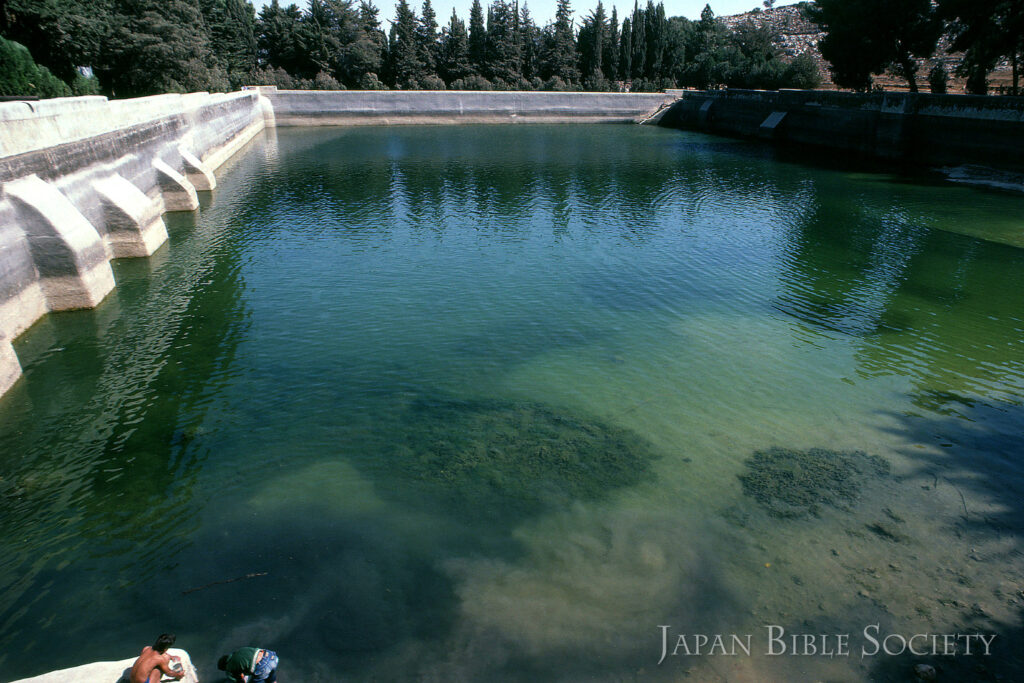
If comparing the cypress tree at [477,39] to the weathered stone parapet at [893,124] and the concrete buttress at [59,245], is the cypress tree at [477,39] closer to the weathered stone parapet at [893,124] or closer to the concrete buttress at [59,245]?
the weathered stone parapet at [893,124]

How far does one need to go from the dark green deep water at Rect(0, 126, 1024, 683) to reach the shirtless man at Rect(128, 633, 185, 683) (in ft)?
2.54

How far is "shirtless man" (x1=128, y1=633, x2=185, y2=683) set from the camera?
573 centimetres

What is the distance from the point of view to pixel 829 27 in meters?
45.6

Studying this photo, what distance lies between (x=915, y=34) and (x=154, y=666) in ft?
168

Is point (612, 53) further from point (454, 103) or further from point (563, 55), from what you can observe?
point (454, 103)

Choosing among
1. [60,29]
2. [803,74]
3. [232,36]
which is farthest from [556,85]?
[60,29]

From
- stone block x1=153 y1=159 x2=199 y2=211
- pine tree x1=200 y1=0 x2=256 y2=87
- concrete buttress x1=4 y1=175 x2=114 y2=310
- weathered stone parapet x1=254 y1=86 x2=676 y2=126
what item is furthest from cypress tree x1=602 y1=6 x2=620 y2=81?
concrete buttress x1=4 y1=175 x2=114 y2=310

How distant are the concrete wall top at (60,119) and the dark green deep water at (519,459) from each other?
4.07m

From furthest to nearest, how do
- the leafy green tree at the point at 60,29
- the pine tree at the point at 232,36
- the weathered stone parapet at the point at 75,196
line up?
the pine tree at the point at 232,36, the leafy green tree at the point at 60,29, the weathered stone parapet at the point at 75,196

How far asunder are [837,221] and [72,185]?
26.4 m

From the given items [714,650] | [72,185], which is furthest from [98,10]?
[714,650]

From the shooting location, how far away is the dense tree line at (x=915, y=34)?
34.3 meters

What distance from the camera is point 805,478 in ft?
32.2

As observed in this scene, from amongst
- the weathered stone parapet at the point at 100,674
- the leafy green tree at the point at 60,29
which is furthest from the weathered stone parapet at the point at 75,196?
the leafy green tree at the point at 60,29
